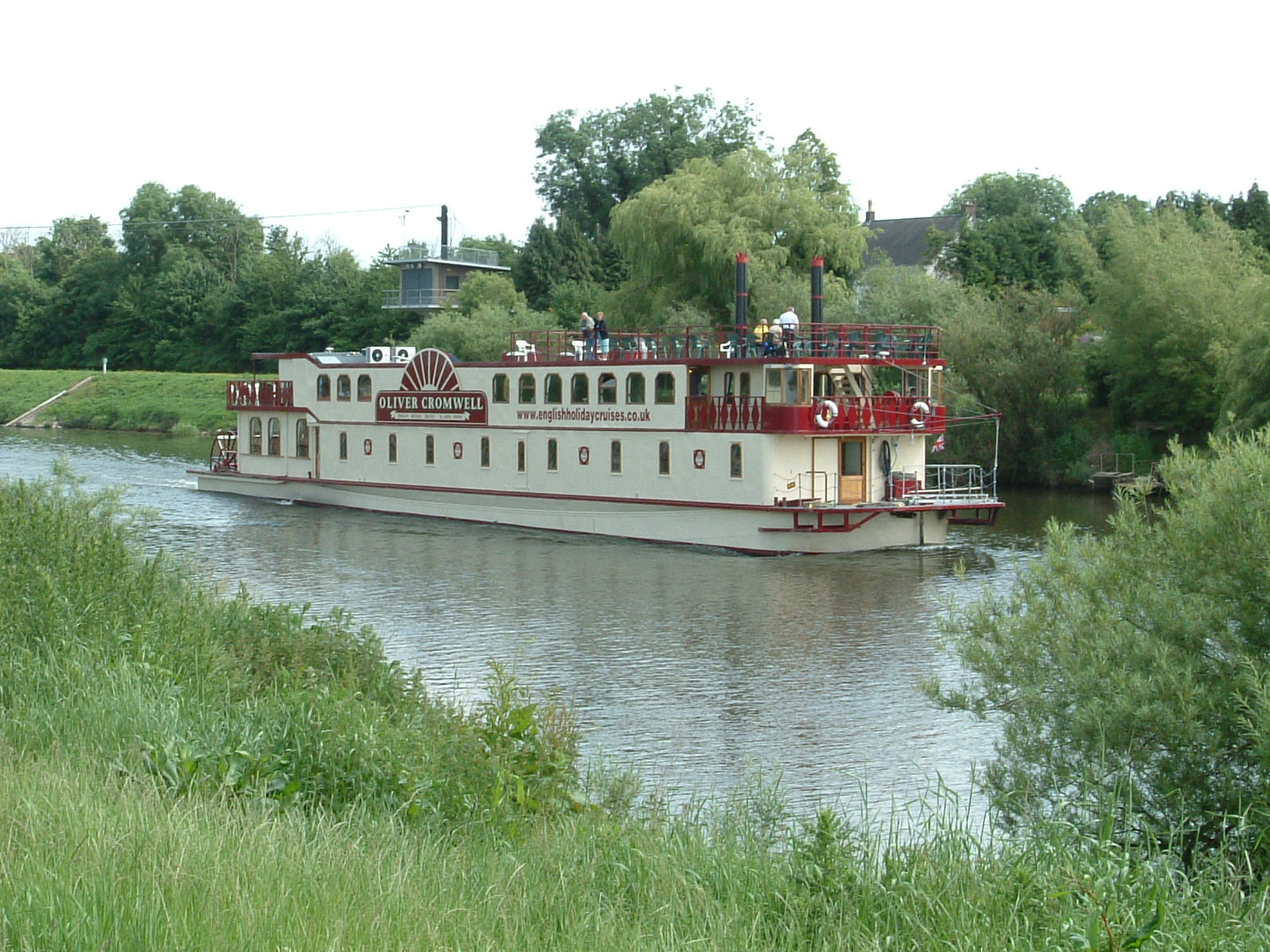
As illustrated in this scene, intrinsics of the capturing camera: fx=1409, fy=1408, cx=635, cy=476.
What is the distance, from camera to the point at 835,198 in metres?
48.0

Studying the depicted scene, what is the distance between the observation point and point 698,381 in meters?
30.1

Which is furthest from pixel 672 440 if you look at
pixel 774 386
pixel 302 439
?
pixel 302 439

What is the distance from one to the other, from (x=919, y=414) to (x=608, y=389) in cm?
683

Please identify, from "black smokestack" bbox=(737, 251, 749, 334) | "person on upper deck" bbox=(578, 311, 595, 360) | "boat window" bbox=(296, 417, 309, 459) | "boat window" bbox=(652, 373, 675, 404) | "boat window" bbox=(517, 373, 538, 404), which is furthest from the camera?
"boat window" bbox=(296, 417, 309, 459)

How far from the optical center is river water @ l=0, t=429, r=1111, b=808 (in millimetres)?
14492

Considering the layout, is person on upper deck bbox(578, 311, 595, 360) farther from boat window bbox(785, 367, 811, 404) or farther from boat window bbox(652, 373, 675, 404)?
boat window bbox(785, 367, 811, 404)

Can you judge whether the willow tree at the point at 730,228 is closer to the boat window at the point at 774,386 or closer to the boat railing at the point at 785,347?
the boat railing at the point at 785,347

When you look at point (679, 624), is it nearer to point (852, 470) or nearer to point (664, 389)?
point (852, 470)

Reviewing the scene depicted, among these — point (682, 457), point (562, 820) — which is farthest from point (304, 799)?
point (682, 457)

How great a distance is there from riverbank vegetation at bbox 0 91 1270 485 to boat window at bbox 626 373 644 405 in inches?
508

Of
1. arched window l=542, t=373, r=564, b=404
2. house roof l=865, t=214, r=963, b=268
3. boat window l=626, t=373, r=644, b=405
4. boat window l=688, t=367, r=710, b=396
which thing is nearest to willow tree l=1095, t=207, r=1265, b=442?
boat window l=688, t=367, r=710, b=396

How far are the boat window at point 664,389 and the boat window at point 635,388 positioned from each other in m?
0.37

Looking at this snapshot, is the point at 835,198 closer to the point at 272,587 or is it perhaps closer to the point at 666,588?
the point at 666,588

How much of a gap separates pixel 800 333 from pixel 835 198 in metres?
19.1
